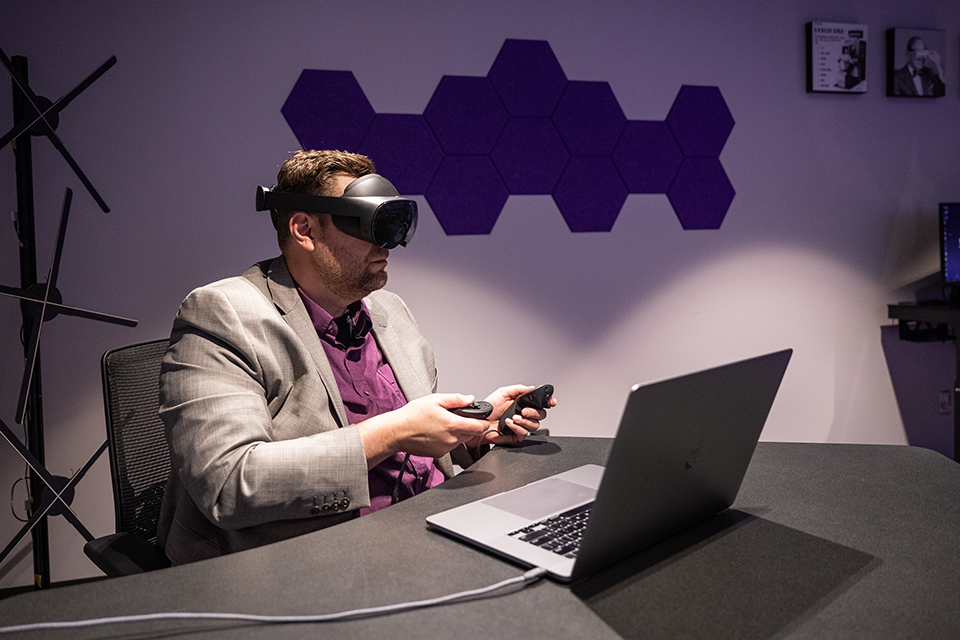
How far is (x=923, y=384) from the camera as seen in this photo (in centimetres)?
367

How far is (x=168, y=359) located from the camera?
132cm

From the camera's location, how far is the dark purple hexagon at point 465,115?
2.99m

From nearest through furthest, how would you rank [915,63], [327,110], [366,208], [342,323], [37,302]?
1. [366,208]
2. [342,323]
3. [37,302]
4. [327,110]
5. [915,63]

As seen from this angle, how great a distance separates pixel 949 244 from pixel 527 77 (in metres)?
2.25

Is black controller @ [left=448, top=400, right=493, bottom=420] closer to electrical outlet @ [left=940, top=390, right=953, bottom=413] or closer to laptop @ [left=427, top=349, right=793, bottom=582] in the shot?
laptop @ [left=427, top=349, right=793, bottom=582]

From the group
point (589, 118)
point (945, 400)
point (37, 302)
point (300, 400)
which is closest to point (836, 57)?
point (589, 118)

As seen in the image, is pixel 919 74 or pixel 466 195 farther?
pixel 919 74

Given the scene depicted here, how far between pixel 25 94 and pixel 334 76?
1.11 m

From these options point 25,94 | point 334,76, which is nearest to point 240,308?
point 25,94

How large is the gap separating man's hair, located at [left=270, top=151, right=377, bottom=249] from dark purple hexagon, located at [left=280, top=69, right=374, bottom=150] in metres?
1.33

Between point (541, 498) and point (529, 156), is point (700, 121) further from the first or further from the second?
point (541, 498)

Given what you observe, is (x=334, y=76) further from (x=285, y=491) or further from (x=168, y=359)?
(x=285, y=491)

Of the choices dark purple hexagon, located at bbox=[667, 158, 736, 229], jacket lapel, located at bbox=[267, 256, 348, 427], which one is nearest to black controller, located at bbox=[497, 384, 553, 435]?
jacket lapel, located at bbox=[267, 256, 348, 427]

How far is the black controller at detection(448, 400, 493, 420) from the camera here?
124 cm
